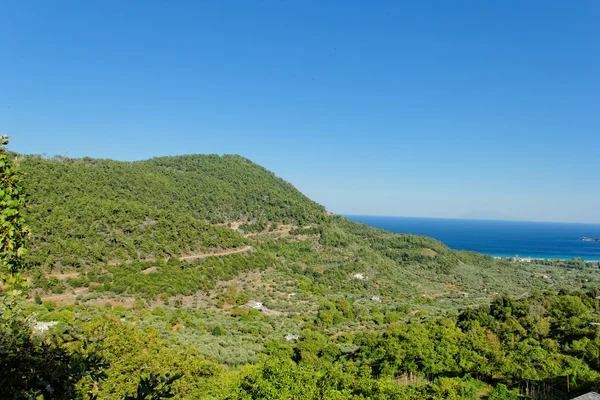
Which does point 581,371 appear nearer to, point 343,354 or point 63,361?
point 343,354

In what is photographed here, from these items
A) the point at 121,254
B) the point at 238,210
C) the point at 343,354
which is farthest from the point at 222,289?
the point at 238,210

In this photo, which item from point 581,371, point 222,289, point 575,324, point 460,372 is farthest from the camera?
point 222,289

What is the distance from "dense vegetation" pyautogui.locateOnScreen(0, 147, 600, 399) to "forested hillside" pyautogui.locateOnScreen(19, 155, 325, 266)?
0.26 metres

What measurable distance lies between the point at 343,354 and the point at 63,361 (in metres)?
22.2

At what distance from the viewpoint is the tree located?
2.60 metres

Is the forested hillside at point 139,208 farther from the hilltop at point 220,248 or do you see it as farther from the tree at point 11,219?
the tree at point 11,219

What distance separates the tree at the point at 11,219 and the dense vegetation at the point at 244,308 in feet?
0.06

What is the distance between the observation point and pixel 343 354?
2245 cm

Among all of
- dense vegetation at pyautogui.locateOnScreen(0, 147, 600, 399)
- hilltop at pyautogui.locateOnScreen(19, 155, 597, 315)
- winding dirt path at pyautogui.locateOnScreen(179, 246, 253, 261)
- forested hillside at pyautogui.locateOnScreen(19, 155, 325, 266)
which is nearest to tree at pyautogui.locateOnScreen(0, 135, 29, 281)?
dense vegetation at pyautogui.locateOnScreen(0, 147, 600, 399)

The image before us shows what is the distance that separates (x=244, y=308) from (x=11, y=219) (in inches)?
1247

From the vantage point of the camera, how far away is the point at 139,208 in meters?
42.8

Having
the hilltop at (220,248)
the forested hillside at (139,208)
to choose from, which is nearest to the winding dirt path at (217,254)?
the hilltop at (220,248)

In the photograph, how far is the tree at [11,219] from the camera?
2.60 meters

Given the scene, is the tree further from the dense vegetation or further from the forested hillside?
the forested hillside
